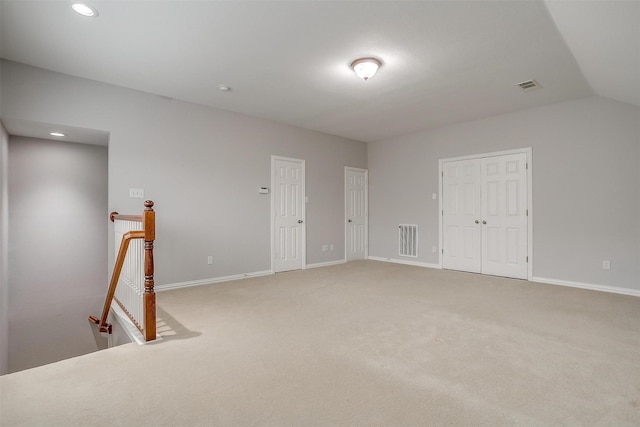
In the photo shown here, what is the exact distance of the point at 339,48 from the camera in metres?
3.11

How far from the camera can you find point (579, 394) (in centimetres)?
181

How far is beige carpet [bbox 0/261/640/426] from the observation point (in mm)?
1646

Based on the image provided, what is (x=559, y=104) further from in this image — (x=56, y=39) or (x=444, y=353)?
(x=56, y=39)

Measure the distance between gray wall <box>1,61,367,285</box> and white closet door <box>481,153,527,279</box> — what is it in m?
3.10

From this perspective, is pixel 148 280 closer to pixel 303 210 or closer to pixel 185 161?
pixel 185 161

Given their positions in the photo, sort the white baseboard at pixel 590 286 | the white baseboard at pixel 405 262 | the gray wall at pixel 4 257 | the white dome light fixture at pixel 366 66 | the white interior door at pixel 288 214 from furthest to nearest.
→ the white baseboard at pixel 405 262 → the white interior door at pixel 288 214 → the white baseboard at pixel 590 286 → the gray wall at pixel 4 257 → the white dome light fixture at pixel 366 66

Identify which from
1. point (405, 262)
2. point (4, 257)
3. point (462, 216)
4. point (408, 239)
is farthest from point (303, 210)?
point (4, 257)

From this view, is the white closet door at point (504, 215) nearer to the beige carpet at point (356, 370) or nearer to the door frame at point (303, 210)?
the beige carpet at point (356, 370)

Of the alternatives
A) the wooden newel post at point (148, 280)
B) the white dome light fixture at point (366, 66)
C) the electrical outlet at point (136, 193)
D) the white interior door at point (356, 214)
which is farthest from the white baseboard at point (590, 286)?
the electrical outlet at point (136, 193)

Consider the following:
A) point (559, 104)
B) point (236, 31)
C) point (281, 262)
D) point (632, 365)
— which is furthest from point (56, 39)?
point (559, 104)

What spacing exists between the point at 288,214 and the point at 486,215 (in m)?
3.52

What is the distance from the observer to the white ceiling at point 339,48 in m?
2.52

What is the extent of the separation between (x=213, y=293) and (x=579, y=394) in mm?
3779

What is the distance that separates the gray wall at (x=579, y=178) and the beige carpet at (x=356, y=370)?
0.87 m
